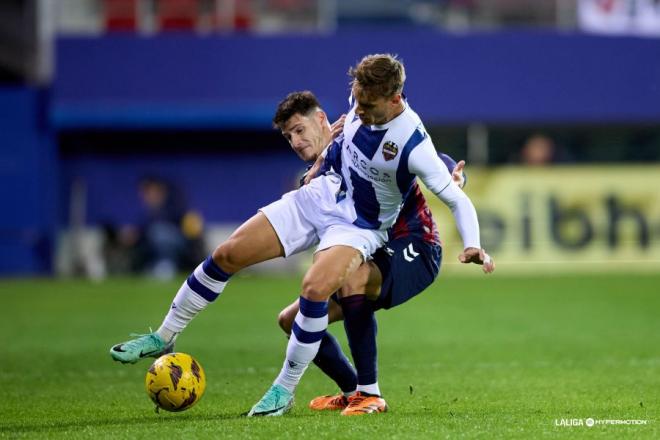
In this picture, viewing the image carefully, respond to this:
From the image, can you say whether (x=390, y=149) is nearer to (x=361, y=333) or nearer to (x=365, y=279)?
(x=365, y=279)

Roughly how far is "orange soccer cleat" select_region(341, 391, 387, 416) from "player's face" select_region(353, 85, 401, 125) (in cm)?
149

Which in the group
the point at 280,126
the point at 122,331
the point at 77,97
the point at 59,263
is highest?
the point at 280,126

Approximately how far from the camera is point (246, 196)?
68.4 ft

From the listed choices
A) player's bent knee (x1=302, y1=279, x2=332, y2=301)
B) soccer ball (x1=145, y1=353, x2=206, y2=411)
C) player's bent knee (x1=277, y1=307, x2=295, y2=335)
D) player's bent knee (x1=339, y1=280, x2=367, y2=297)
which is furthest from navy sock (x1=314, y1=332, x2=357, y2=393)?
soccer ball (x1=145, y1=353, x2=206, y2=411)

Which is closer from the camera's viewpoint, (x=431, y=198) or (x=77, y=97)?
(x=431, y=198)

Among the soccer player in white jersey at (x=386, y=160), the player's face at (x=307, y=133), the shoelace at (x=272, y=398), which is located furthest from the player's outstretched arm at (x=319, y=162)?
the shoelace at (x=272, y=398)

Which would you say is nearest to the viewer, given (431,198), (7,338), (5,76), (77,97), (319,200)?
(319,200)

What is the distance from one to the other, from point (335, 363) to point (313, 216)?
848 millimetres

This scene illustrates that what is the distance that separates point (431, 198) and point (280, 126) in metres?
11.5

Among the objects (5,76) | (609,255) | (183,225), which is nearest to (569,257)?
(609,255)

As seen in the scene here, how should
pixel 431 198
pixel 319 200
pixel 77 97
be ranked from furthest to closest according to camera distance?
pixel 77 97
pixel 431 198
pixel 319 200

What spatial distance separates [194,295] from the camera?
6.88m

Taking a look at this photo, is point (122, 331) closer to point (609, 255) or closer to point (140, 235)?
point (140, 235)

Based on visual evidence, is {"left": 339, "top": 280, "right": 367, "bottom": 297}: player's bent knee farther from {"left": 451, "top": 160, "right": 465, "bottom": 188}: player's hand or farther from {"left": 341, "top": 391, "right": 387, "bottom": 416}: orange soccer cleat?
{"left": 451, "top": 160, "right": 465, "bottom": 188}: player's hand
